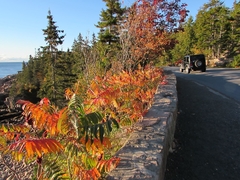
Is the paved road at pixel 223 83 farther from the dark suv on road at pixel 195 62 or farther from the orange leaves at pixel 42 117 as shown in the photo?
the orange leaves at pixel 42 117

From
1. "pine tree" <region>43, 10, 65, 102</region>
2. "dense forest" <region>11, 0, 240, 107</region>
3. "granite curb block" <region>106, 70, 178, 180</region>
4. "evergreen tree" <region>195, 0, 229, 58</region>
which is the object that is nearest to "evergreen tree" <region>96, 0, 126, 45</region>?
"dense forest" <region>11, 0, 240, 107</region>

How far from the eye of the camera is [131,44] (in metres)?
8.57

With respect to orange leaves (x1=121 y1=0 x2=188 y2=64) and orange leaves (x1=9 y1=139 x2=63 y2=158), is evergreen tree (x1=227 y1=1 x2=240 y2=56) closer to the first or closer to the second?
orange leaves (x1=121 y1=0 x2=188 y2=64)

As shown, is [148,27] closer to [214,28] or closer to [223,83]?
[223,83]

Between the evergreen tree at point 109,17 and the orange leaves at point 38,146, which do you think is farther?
the evergreen tree at point 109,17

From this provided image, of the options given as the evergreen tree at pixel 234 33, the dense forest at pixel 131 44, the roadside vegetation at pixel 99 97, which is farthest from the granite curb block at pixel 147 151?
the evergreen tree at pixel 234 33

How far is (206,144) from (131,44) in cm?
585

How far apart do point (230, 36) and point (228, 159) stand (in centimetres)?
3330

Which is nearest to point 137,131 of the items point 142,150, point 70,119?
point 142,150

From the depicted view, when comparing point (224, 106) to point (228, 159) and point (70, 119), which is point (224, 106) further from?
point (70, 119)

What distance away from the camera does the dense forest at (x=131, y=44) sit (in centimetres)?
888

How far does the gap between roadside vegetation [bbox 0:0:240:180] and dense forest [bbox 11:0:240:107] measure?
0.05m

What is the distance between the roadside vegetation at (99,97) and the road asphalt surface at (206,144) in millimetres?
1010

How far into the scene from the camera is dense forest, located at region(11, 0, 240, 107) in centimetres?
888
